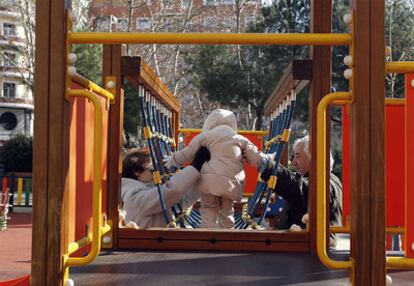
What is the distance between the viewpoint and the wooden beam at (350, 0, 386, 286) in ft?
6.78

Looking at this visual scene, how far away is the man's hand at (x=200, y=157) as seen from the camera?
4.41 m

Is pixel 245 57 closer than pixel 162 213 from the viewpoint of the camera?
No

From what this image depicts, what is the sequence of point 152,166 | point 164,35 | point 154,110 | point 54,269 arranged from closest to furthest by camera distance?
point 54,269
point 164,35
point 152,166
point 154,110

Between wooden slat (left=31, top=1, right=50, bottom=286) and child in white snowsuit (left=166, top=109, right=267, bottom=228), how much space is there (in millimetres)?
2243

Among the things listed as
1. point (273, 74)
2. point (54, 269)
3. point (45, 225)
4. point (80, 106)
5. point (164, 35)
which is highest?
point (273, 74)

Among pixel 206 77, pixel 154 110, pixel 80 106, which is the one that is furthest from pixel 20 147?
pixel 80 106

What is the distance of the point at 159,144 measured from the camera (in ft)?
15.7

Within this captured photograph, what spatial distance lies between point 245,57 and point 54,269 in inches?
751

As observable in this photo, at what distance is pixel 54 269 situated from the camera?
6.88 ft

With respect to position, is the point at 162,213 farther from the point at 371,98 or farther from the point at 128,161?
the point at 371,98

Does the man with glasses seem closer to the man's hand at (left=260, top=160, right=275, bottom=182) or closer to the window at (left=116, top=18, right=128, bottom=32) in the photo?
the man's hand at (left=260, top=160, right=275, bottom=182)

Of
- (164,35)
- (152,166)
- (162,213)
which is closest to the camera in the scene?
(164,35)

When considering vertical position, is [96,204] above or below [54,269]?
above

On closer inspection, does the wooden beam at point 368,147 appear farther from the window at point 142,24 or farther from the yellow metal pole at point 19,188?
the window at point 142,24
